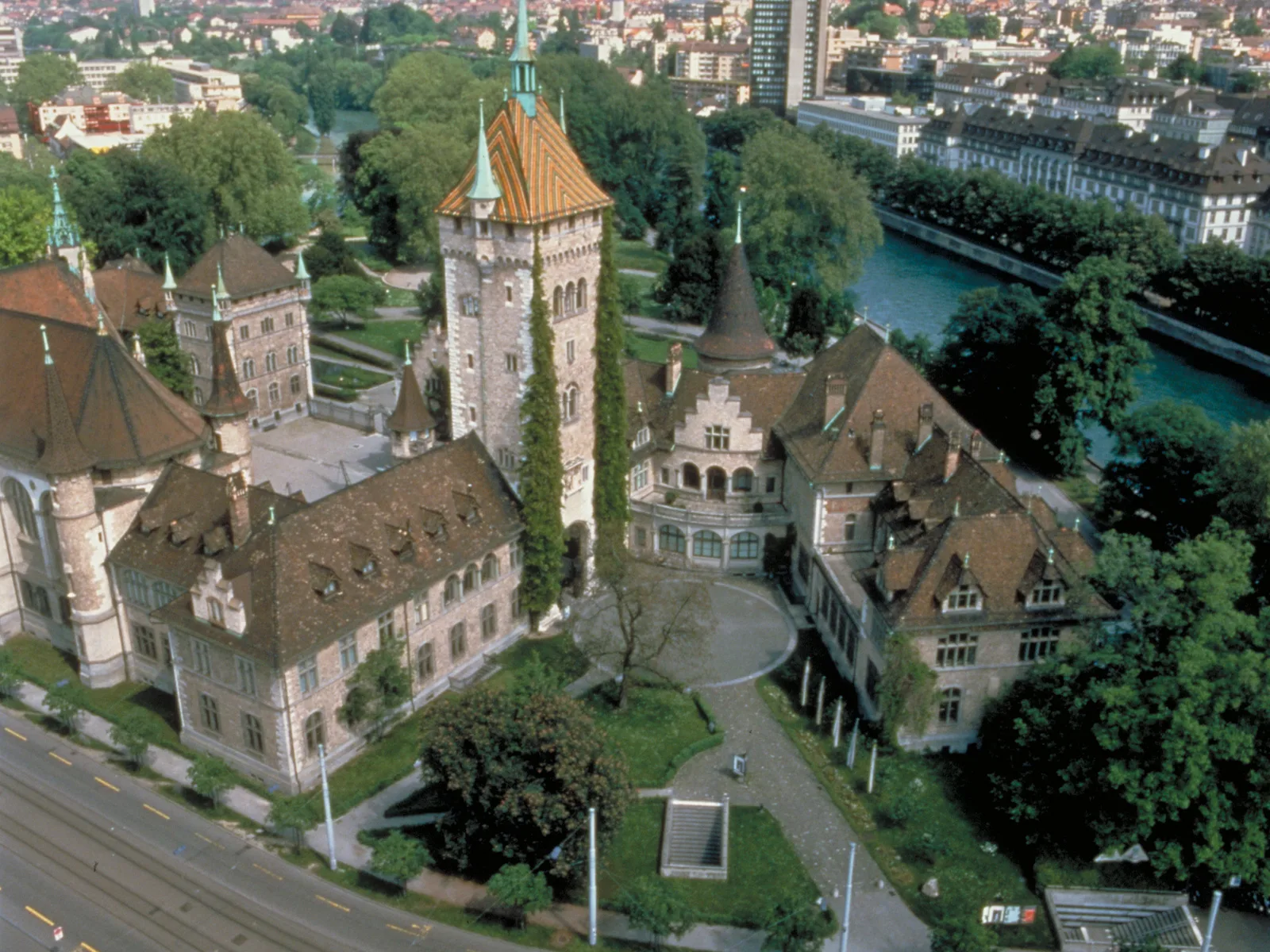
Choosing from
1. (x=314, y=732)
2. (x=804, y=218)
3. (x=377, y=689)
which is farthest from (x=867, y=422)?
(x=804, y=218)

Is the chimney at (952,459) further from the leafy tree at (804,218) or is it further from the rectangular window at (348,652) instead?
the leafy tree at (804,218)

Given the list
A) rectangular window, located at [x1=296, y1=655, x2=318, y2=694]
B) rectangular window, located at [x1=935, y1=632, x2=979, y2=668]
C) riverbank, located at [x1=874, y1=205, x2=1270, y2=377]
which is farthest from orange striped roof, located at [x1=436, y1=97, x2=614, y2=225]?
riverbank, located at [x1=874, y1=205, x2=1270, y2=377]

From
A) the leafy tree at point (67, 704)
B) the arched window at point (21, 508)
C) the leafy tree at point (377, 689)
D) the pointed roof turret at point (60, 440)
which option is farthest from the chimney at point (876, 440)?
the arched window at point (21, 508)

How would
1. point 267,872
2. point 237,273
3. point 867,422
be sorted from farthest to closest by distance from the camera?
point 237,273 → point 867,422 → point 267,872

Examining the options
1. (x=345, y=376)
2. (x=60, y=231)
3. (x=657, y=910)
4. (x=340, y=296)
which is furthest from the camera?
(x=340, y=296)

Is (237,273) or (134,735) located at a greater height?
(237,273)

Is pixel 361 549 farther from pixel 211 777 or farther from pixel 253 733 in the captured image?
pixel 211 777

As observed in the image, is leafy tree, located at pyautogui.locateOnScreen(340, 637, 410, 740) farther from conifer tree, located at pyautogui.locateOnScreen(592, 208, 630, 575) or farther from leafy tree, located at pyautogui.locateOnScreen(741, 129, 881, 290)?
leafy tree, located at pyautogui.locateOnScreen(741, 129, 881, 290)
